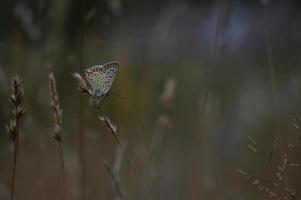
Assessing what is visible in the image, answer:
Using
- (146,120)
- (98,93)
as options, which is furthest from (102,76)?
(146,120)

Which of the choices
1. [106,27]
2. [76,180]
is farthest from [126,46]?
[76,180]

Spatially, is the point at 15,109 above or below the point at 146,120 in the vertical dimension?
above

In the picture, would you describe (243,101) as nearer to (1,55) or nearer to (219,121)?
(219,121)

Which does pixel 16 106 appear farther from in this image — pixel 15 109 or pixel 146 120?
pixel 146 120

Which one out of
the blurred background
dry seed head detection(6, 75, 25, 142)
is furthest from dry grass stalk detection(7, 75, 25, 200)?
the blurred background

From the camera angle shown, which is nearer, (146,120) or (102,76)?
(102,76)

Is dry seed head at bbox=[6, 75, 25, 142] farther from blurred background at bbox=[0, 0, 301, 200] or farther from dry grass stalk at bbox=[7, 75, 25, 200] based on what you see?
blurred background at bbox=[0, 0, 301, 200]

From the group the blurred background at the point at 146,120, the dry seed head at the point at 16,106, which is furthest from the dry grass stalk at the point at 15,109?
the blurred background at the point at 146,120

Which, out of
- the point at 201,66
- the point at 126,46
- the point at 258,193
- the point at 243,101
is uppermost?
the point at 126,46
